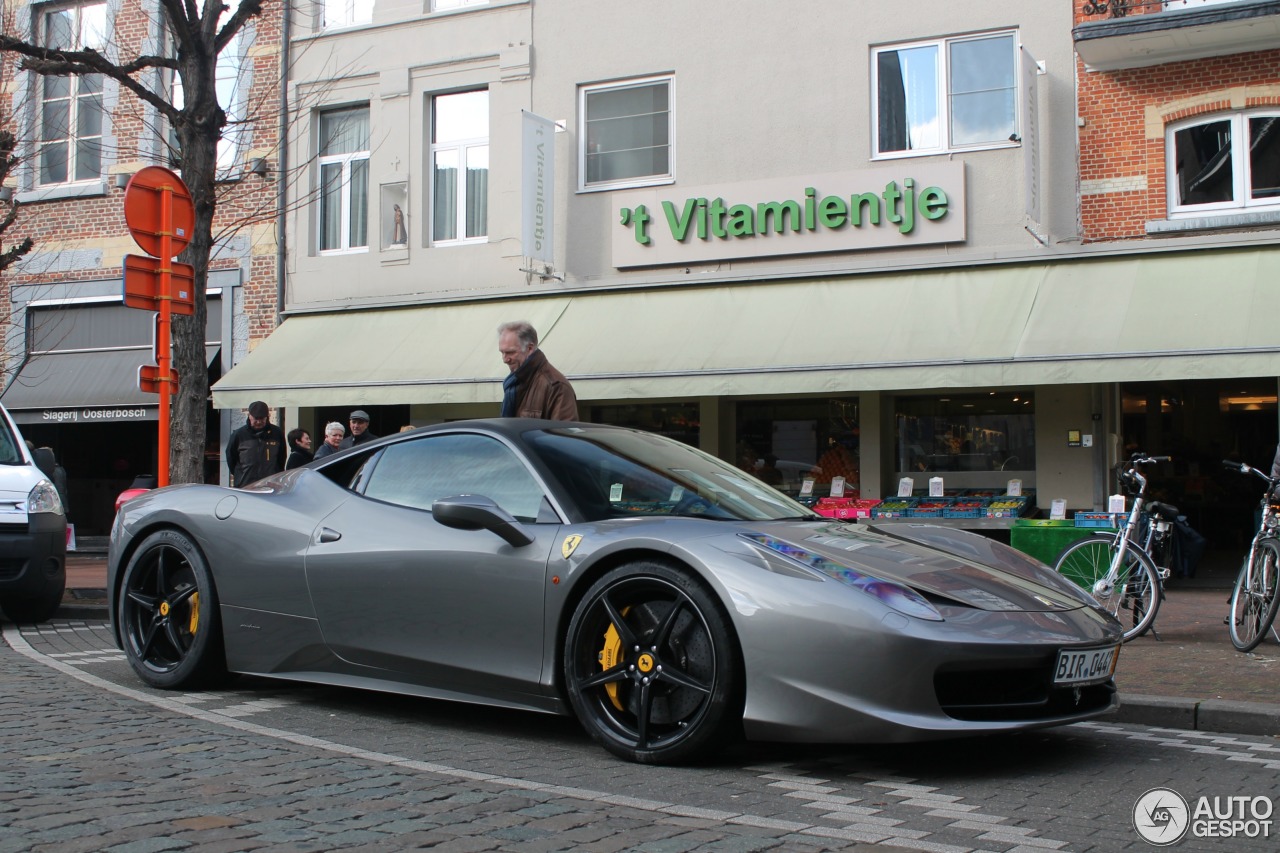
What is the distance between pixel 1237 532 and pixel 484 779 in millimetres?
15059


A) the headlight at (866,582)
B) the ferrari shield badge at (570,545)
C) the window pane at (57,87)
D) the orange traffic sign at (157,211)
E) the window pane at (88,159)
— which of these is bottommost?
the headlight at (866,582)

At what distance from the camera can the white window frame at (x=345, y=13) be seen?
1795 centimetres

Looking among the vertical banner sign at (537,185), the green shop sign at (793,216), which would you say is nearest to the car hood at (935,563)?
the green shop sign at (793,216)

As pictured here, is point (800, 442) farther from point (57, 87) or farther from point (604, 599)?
point (57, 87)

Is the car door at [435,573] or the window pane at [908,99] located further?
the window pane at [908,99]

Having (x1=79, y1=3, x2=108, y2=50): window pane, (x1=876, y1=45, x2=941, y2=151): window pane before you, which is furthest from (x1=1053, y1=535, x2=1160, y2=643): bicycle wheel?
(x1=79, y1=3, x2=108, y2=50): window pane

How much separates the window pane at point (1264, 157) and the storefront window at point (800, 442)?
15.5 feet

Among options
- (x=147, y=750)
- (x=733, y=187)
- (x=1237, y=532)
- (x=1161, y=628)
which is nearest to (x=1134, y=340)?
(x=1161, y=628)

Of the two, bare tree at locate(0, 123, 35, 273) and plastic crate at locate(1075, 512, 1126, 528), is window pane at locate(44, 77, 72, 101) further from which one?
plastic crate at locate(1075, 512, 1126, 528)

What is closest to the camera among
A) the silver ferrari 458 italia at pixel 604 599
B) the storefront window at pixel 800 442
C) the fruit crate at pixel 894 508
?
the silver ferrari 458 italia at pixel 604 599

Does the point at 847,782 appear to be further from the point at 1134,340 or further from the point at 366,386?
the point at 366,386

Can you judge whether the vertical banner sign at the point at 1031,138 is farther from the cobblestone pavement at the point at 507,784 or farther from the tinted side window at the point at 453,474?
the tinted side window at the point at 453,474

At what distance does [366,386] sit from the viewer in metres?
15.5

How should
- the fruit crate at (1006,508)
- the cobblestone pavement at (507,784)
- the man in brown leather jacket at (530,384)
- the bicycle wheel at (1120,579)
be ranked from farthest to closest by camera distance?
the fruit crate at (1006,508)
the bicycle wheel at (1120,579)
the man in brown leather jacket at (530,384)
the cobblestone pavement at (507,784)
